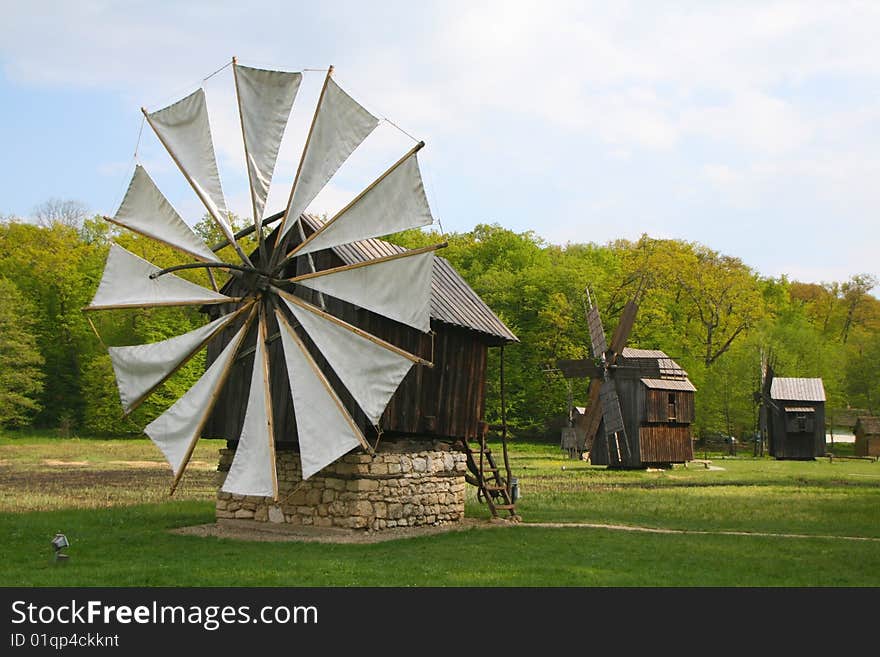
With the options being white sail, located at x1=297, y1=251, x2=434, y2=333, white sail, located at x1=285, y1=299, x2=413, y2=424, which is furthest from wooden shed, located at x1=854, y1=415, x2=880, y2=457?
white sail, located at x1=285, y1=299, x2=413, y2=424

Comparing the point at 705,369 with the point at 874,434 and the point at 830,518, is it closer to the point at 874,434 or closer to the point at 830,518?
the point at 874,434

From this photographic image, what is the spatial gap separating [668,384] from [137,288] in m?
29.6

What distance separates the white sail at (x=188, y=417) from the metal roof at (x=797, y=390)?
45.1m

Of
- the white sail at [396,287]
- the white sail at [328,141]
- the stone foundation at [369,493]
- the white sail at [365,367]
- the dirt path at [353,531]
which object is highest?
the white sail at [328,141]

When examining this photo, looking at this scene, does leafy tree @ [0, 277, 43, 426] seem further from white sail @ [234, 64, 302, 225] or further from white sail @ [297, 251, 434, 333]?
white sail @ [297, 251, 434, 333]

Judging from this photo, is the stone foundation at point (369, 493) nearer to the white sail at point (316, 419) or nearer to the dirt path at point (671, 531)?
the white sail at point (316, 419)

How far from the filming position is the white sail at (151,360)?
1805 cm

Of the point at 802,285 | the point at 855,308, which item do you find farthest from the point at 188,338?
the point at 802,285

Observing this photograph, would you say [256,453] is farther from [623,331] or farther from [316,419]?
[623,331]

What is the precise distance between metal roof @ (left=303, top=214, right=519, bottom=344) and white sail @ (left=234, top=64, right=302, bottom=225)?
1.67 m

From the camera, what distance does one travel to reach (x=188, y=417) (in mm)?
17422

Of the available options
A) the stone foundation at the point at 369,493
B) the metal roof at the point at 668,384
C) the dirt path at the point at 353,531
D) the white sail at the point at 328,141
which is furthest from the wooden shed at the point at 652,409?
the white sail at the point at 328,141

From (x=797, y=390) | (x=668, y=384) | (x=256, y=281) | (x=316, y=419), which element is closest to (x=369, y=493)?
(x=316, y=419)

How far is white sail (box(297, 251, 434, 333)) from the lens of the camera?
16.8m
